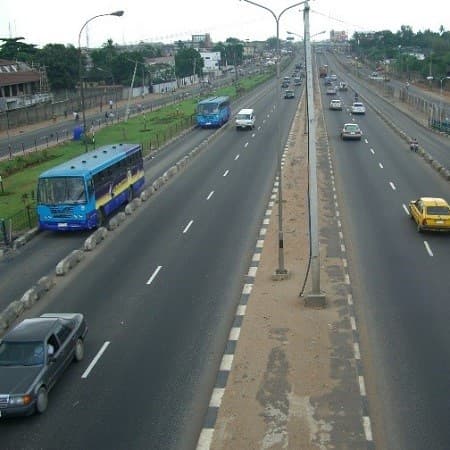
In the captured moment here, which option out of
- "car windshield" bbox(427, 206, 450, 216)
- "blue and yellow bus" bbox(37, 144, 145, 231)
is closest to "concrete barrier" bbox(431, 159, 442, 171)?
"car windshield" bbox(427, 206, 450, 216)

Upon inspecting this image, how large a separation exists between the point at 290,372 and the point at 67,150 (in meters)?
43.7

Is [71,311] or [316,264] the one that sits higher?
[316,264]

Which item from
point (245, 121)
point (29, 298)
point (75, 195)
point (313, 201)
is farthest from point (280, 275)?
point (245, 121)

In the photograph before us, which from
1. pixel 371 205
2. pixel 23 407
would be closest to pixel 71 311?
pixel 23 407

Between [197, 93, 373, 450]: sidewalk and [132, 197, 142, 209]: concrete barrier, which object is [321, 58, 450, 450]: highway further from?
[132, 197, 142, 209]: concrete barrier

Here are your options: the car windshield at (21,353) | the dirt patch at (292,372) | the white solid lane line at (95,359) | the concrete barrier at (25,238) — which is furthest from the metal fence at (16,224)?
the car windshield at (21,353)

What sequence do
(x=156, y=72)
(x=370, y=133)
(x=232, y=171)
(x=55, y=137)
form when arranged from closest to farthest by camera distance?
(x=232, y=171), (x=370, y=133), (x=55, y=137), (x=156, y=72)

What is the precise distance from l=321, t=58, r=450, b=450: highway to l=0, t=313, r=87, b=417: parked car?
6.62m

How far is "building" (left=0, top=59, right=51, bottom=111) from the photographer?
82244 millimetres

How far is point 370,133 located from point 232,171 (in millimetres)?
22349

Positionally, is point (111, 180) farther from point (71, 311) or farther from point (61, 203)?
point (71, 311)

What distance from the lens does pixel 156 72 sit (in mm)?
163250

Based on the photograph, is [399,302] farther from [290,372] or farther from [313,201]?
[290,372]

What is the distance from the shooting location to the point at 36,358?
13.4 metres
